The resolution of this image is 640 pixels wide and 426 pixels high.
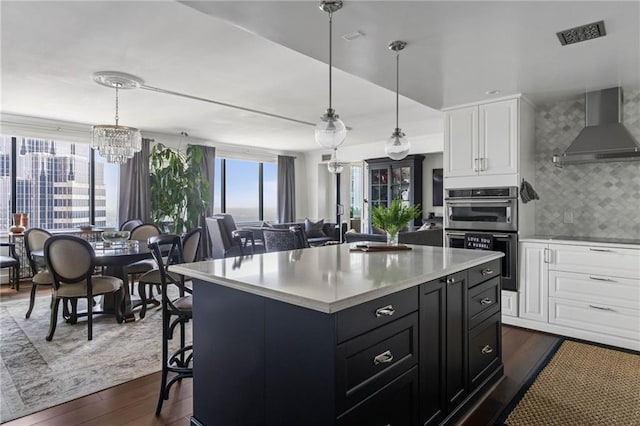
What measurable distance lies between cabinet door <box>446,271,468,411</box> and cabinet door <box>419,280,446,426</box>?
7 cm

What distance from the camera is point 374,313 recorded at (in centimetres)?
149

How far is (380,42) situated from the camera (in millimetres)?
2555

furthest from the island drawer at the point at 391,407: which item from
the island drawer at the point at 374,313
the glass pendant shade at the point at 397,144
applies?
the glass pendant shade at the point at 397,144

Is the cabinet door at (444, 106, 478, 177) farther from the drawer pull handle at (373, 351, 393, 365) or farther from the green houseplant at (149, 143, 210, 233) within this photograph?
the green houseplant at (149, 143, 210, 233)

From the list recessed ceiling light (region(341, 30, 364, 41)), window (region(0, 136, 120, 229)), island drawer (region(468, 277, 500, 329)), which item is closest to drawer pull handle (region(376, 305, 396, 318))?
island drawer (region(468, 277, 500, 329))

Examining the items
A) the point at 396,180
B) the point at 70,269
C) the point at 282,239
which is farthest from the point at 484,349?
the point at 396,180

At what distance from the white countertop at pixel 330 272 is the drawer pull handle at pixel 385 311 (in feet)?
0.21

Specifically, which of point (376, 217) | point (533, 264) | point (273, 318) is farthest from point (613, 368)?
point (273, 318)

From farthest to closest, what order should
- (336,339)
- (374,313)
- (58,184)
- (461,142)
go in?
(58,184), (461,142), (374,313), (336,339)

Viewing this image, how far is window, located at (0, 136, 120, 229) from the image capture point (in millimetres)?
6023

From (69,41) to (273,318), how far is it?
3.03 m

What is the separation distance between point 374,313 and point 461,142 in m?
3.14

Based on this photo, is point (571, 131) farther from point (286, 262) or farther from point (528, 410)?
point (286, 262)

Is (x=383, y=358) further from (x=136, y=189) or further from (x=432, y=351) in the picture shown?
(x=136, y=189)
